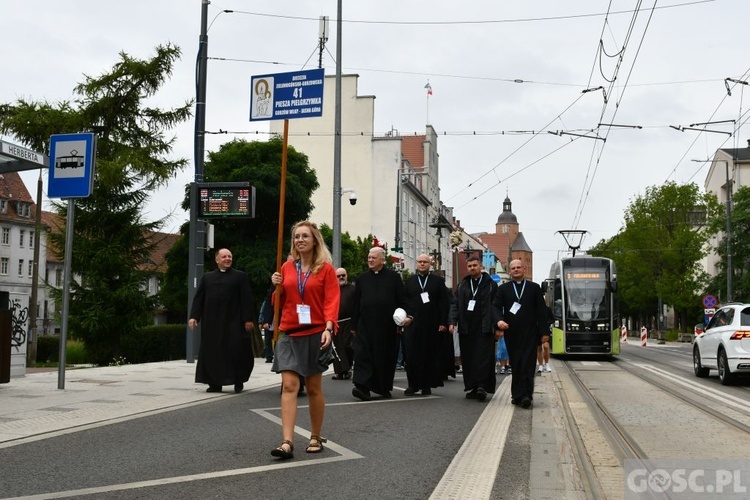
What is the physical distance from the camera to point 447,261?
96.4m

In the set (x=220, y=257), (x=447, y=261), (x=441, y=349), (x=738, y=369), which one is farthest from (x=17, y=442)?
(x=447, y=261)

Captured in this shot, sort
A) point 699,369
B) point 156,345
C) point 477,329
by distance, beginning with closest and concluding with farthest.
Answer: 1. point 477,329
2. point 699,369
3. point 156,345

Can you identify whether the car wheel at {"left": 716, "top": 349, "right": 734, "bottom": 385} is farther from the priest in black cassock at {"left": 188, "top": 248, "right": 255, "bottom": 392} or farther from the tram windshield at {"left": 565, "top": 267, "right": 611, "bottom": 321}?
the tram windshield at {"left": 565, "top": 267, "right": 611, "bottom": 321}

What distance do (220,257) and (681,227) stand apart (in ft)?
197

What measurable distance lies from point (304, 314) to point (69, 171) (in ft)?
23.0

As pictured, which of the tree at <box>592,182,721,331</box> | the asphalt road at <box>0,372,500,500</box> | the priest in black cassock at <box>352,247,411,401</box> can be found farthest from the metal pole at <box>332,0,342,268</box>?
the tree at <box>592,182,721,331</box>

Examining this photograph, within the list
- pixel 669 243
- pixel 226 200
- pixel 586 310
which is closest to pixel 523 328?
pixel 226 200

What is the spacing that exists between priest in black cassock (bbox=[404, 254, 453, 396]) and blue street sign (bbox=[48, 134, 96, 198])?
4.72 meters

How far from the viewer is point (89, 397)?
1106 centimetres

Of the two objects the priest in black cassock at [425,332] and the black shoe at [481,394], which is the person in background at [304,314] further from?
the priest in black cassock at [425,332]

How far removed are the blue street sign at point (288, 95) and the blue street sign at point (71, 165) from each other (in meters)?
4.14

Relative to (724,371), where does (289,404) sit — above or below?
above

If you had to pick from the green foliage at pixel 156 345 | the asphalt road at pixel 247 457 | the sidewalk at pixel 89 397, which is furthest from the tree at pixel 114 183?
the asphalt road at pixel 247 457

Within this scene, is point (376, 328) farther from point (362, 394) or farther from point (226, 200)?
point (226, 200)
